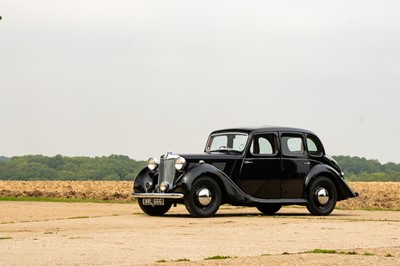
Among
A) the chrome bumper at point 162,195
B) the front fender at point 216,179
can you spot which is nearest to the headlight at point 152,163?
the chrome bumper at point 162,195

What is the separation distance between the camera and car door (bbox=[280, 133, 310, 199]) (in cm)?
2325

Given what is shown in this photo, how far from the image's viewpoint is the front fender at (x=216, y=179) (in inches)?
836

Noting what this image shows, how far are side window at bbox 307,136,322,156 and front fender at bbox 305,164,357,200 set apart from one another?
0.42 m

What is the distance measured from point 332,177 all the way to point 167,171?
432cm

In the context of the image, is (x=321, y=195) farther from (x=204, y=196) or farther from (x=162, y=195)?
(x=162, y=195)

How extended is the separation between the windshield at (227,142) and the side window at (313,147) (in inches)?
74.2

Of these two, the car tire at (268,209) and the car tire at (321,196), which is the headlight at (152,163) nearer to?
the car tire at (268,209)

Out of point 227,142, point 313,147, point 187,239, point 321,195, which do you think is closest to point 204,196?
point 227,142

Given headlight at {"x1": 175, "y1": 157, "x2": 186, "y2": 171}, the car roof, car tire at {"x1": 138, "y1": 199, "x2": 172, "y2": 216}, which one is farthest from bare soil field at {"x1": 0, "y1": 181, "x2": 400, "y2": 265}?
the car roof

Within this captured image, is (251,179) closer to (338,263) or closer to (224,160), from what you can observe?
(224,160)

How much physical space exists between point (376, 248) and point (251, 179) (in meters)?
9.01

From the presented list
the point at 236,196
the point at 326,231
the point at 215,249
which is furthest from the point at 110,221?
the point at 215,249

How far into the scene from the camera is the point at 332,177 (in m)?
23.6

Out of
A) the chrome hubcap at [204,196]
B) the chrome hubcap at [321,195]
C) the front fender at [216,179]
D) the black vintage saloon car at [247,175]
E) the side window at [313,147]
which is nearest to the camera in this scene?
the front fender at [216,179]
